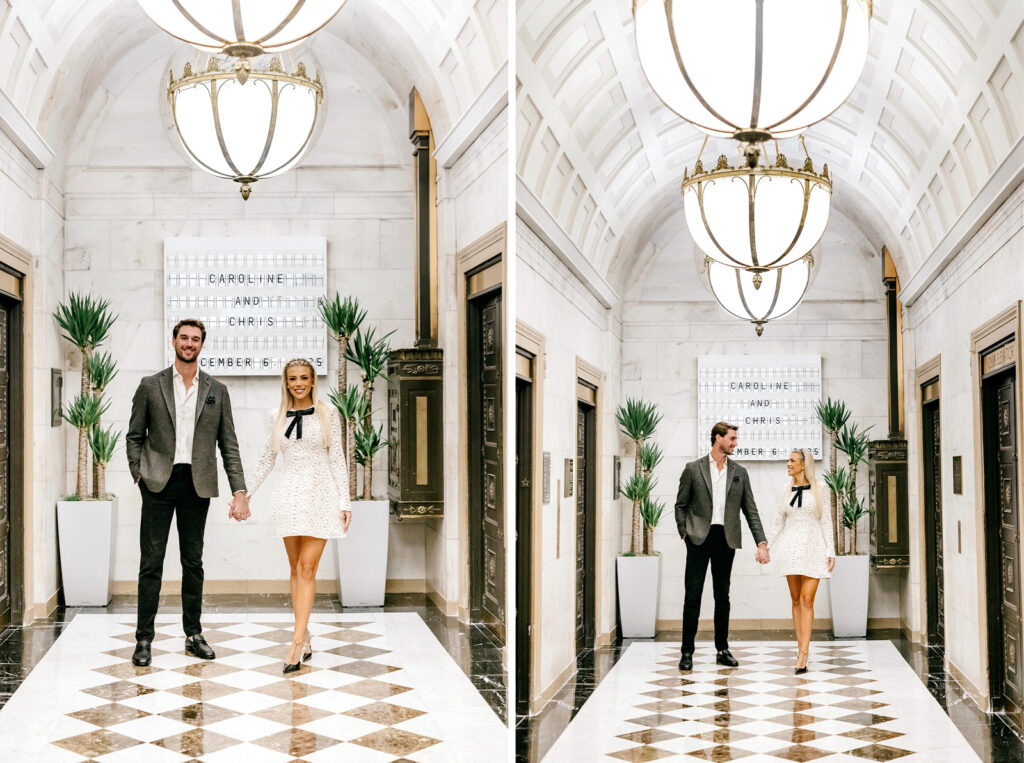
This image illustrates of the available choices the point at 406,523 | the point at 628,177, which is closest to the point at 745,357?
the point at 628,177

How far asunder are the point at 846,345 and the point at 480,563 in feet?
8.05

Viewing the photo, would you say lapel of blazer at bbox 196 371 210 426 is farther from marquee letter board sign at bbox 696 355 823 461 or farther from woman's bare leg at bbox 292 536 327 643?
marquee letter board sign at bbox 696 355 823 461

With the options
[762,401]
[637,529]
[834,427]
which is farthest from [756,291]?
[637,529]

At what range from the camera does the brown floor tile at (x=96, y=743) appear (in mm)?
3477

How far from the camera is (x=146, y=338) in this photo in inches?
180

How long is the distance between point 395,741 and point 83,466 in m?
1.96

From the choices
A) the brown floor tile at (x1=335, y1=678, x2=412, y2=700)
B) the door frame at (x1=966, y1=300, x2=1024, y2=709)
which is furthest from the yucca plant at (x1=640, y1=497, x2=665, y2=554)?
the brown floor tile at (x1=335, y1=678, x2=412, y2=700)

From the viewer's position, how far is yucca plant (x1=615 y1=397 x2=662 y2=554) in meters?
3.14

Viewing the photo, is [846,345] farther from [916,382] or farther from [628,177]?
[628,177]

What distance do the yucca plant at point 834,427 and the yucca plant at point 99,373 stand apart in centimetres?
307

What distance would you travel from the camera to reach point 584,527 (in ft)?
11.1

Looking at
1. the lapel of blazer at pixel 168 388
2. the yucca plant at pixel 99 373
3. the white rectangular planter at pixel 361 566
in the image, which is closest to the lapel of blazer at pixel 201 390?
the lapel of blazer at pixel 168 388

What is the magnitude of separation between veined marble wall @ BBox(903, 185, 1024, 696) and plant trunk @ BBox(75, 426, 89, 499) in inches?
134

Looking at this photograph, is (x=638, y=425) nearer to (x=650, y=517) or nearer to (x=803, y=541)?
(x=650, y=517)
